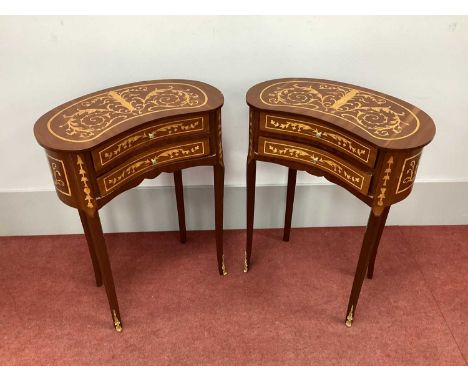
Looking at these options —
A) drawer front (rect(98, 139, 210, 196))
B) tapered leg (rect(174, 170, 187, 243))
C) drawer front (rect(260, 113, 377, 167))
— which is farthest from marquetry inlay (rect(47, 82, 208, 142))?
tapered leg (rect(174, 170, 187, 243))

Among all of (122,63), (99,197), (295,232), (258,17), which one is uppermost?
(258,17)

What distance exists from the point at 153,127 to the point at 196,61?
532 mm

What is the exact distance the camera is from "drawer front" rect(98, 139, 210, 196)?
145 centimetres

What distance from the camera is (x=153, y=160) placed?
5.11 ft

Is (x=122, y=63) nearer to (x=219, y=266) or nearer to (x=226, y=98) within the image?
(x=226, y=98)

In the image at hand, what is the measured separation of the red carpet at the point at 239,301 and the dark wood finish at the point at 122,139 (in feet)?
0.71

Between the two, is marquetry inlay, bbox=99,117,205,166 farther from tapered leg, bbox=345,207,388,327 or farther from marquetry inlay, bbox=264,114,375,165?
tapered leg, bbox=345,207,388,327

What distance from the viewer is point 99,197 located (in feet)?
4.72

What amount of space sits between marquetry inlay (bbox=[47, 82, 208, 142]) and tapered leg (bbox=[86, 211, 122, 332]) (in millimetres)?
293

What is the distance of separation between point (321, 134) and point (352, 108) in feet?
0.54

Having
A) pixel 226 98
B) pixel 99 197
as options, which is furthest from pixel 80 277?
pixel 226 98

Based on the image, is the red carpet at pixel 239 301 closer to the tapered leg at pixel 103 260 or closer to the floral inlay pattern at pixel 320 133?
the tapered leg at pixel 103 260

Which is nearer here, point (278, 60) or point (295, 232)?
point (278, 60)

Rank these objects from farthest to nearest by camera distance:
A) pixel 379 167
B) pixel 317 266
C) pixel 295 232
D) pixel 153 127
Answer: pixel 295 232
pixel 317 266
pixel 153 127
pixel 379 167
